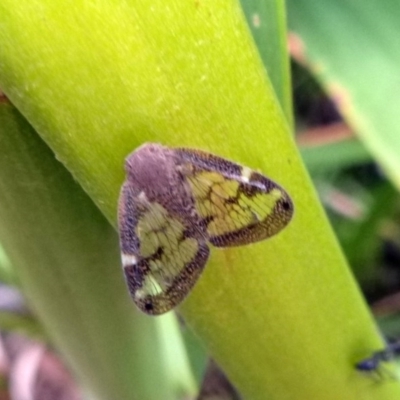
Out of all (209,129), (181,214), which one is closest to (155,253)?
(181,214)

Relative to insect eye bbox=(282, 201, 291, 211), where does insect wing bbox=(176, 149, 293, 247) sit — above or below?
above

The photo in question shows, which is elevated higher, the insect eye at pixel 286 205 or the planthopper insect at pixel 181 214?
the planthopper insect at pixel 181 214

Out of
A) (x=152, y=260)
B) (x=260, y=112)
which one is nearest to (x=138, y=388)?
(x=152, y=260)

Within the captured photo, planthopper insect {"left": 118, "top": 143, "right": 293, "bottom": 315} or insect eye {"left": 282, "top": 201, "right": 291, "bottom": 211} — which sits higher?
planthopper insect {"left": 118, "top": 143, "right": 293, "bottom": 315}

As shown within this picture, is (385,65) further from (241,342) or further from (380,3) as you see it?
(241,342)

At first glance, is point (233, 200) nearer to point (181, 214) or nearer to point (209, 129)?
point (181, 214)
